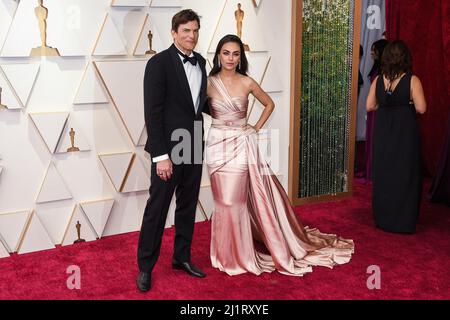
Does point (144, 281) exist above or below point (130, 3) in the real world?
below

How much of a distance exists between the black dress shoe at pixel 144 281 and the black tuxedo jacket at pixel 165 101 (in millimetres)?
685

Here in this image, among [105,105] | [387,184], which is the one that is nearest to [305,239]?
[387,184]

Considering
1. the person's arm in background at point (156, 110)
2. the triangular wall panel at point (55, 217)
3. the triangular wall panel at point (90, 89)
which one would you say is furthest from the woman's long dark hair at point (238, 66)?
the triangular wall panel at point (55, 217)

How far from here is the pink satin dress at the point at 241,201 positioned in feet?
11.5

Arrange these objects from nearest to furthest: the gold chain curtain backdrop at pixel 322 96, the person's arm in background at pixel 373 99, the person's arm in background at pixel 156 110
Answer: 1. the person's arm in background at pixel 156 110
2. the person's arm in background at pixel 373 99
3. the gold chain curtain backdrop at pixel 322 96

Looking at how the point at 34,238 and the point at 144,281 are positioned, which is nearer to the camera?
the point at 144,281

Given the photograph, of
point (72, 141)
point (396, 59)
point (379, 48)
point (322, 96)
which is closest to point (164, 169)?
point (72, 141)

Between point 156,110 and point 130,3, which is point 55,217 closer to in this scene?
point 156,110

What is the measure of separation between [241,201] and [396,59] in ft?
5.13

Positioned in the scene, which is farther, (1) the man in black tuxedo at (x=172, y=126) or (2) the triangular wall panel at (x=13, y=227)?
(2) the triangular wall panel at (x=13, y=227)

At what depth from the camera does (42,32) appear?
12.1 feet

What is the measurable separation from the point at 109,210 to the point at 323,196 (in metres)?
1.95

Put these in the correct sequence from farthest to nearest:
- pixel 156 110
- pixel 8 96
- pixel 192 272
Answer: pixel 8 96 → pixel 192 272 → pixel 156 110

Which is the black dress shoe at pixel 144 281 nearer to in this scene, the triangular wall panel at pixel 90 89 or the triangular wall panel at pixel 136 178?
the triangular wall panel at pixel 136 178
